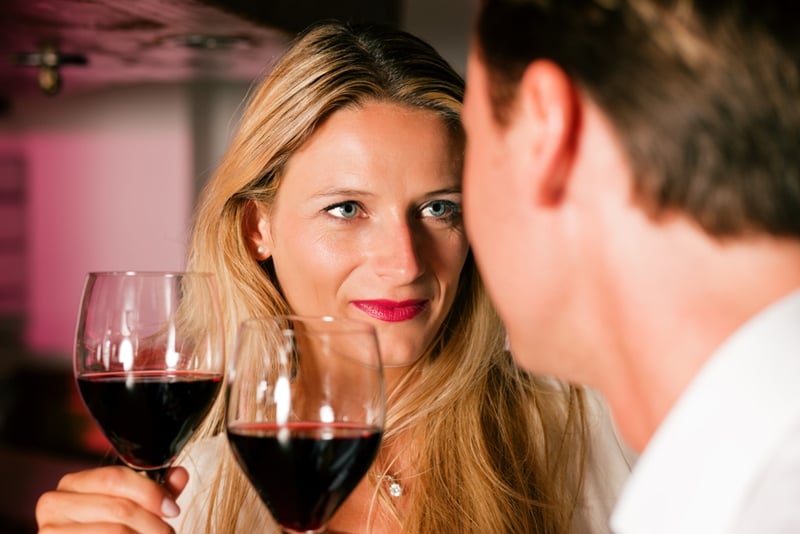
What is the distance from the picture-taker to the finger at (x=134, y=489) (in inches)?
50.3

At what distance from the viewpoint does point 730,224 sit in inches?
36.2

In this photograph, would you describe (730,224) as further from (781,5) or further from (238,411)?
(238,411)

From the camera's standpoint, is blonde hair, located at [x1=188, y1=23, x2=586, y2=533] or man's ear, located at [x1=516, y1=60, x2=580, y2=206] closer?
man's ear, located at [x1=516, y1=60, x2=580, y2=206]

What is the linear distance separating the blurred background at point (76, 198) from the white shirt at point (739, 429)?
345 centimetres

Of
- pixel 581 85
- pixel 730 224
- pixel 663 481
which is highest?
pixel 581 85

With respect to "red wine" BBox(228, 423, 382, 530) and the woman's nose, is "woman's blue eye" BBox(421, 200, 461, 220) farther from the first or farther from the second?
"red wine" BBox(228, 423, 382, 530)

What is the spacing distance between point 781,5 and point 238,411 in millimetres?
641

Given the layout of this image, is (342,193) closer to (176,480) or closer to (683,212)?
(176,480)

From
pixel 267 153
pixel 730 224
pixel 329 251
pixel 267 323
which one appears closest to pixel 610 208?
pixel 730 224

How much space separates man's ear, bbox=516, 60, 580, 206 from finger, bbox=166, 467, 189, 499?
0.63 m

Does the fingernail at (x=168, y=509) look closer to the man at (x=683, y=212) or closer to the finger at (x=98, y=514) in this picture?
the finger at (x=98, y=514)

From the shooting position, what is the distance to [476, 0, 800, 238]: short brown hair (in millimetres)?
911

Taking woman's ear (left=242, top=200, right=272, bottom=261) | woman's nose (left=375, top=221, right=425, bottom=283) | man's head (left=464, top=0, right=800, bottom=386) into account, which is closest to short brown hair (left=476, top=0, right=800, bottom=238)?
man's head (left=464, top=0, right=800, bottom=386)

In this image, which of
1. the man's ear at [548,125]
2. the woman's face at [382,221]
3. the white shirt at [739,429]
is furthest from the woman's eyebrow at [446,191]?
the white shirt at [739,429]
